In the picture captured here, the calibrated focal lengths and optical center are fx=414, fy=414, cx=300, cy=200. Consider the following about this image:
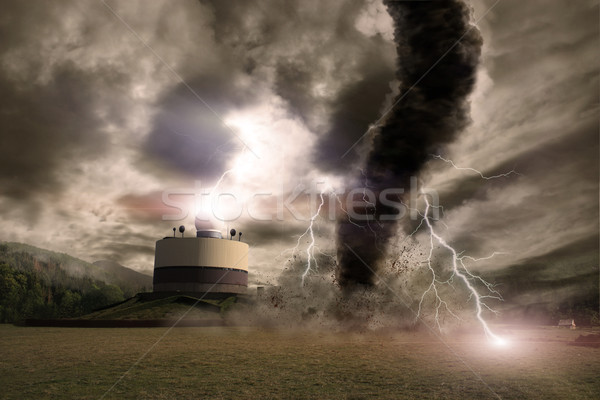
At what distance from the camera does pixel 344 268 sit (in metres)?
35.3

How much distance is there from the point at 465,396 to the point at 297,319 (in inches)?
1194

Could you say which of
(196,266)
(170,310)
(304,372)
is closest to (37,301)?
(196,266)

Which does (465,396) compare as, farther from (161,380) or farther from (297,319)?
(297,319)

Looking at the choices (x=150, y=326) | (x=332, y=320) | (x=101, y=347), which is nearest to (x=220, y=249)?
(x=150, y=326)

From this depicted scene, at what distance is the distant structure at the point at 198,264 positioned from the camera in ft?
259

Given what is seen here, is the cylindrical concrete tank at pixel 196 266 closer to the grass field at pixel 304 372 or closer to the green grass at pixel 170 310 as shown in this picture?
the green grass at pixel 170 310

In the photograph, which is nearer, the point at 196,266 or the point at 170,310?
the point at 170,310

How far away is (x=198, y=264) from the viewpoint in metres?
79.2

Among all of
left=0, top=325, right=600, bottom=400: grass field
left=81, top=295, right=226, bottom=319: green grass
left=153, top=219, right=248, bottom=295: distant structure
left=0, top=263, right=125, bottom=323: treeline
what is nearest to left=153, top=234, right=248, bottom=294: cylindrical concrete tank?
left=153, top=219, right=248, bottom=295: distant structure

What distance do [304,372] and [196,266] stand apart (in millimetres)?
66992

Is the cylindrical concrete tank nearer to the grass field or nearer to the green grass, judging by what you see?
the green grass

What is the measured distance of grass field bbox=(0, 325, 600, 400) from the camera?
12258mm

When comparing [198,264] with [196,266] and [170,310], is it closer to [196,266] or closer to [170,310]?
[196,266]

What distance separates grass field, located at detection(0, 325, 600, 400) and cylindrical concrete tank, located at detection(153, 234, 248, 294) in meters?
55.6
